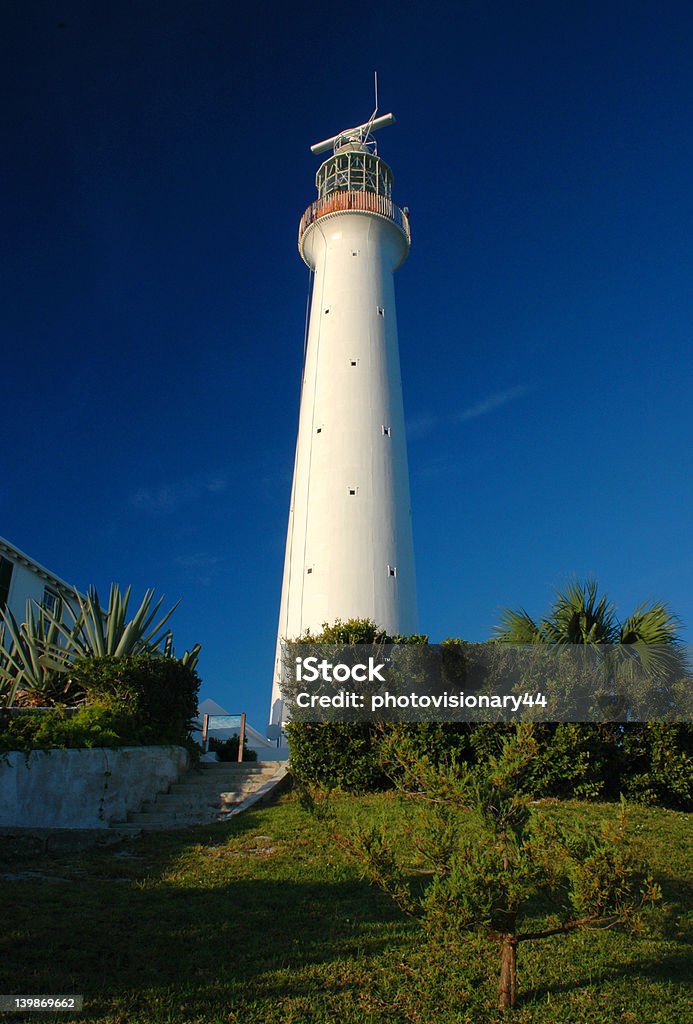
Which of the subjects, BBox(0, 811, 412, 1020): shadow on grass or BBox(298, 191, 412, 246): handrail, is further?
BBox(298, 191, 412, 246): handrail

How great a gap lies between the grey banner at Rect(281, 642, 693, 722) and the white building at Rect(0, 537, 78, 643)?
15619 mm

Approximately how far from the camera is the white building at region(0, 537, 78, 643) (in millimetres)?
27719

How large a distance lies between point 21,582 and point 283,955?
25306 mm

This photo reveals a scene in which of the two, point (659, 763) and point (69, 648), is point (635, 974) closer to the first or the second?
point (659, 763)

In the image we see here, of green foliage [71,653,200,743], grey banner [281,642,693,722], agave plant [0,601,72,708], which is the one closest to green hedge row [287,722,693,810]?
grey banner [281,642,693,722]

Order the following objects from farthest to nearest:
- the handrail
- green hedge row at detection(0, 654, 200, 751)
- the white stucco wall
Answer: the handrail < green hedge row at detection(0, 654, 200, 751) < the white stucco wall

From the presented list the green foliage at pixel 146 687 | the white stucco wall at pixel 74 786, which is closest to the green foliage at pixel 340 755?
the green foliage at pixel 146 687

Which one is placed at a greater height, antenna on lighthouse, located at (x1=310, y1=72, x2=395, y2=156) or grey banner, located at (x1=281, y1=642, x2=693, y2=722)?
antenna on lighthouse, located at (x1=310, y1=72, x2=395, y2=156)

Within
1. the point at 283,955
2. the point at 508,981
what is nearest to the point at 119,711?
the point at 283,955

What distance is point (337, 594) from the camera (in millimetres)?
21109

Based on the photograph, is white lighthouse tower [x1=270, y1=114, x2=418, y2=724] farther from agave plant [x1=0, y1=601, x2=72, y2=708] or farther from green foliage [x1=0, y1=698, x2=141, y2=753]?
green foliage [x1=0, y1=698, x2=141, y2=753]

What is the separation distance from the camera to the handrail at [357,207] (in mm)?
26281

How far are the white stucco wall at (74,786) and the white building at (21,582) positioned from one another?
588 inches

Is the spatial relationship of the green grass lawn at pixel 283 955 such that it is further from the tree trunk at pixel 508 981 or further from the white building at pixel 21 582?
the white building at pixel 21 582
